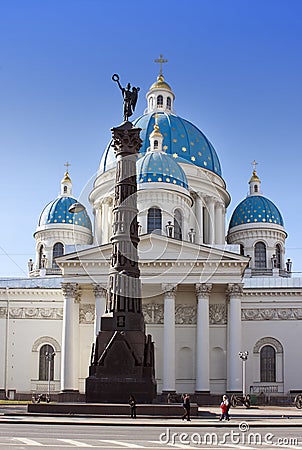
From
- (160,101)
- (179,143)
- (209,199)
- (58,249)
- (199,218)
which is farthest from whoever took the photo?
(160,101)

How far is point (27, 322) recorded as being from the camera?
61.5m

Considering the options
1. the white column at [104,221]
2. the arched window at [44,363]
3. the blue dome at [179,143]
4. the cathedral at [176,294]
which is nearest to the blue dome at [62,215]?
the cathedral at [176,294]

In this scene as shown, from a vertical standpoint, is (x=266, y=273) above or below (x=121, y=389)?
above

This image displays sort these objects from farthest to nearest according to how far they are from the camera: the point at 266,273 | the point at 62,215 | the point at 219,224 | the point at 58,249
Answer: the point at 62,215 → the point at 58,249 → the point at 219,224 → the point at 266,273

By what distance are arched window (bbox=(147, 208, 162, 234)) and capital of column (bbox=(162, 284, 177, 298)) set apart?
23.9ft

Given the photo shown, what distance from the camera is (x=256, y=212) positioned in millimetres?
73000

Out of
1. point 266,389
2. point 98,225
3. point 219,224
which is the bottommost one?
point 266,389

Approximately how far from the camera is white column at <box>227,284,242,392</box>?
53.8 m

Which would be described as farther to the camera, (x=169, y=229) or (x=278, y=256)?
(x=278, y=256)

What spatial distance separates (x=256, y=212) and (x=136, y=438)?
178 feet

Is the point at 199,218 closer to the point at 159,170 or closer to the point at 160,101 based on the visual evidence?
the point at 159,170

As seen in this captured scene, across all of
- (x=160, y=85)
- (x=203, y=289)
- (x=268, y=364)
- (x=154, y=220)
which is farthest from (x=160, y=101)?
(x=268, y=364)

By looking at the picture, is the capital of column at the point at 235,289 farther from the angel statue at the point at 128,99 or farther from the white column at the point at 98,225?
the angel statue at the point at 128,99

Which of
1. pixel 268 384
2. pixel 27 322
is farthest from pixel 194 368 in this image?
pixel 27 322
